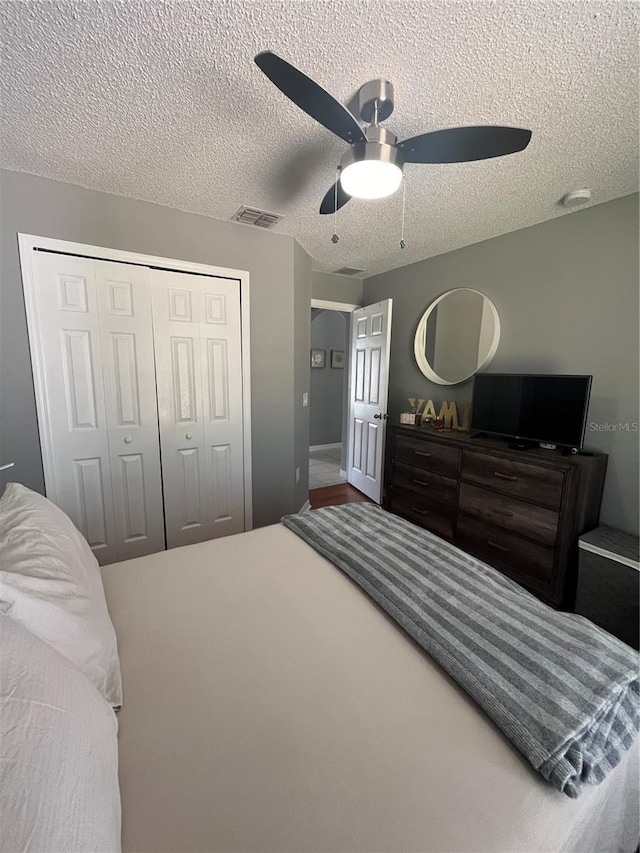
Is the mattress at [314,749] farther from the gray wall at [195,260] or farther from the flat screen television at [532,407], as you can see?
the flat screen television at [532,407]

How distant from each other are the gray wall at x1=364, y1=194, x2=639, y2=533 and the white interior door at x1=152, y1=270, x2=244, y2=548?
2010 mm

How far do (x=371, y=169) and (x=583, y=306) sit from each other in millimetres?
1837

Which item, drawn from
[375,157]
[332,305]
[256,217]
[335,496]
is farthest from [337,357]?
[375,157]

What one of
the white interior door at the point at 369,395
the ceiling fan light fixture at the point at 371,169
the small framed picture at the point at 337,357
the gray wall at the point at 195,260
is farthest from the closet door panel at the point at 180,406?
the small framed picture at the point at 337,357

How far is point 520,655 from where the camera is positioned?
0.94m

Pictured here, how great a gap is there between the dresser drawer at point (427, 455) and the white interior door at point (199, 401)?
4.46 ft

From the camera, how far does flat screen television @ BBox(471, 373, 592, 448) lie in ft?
6.89

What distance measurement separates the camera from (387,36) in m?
1.10

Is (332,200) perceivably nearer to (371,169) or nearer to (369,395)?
(371,169)

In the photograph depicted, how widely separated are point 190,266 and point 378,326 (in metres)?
1.80

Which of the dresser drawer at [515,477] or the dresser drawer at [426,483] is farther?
the dresser drawer at [426,483]

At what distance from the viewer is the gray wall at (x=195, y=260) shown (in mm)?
1992

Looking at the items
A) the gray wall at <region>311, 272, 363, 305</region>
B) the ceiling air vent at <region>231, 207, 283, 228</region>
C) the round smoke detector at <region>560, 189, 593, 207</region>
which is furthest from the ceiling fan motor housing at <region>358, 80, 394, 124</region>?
the gray wall at <region>311, 272, 363, 305</region>

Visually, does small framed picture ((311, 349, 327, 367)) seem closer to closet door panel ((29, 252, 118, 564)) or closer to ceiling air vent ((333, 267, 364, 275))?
ceiling air vent ((333, 267, 364, 275))
